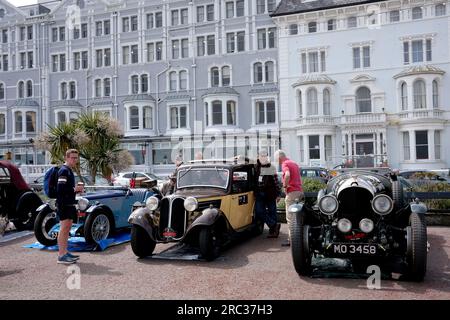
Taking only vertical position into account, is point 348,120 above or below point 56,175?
above

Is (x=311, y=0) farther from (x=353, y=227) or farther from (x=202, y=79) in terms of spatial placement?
(x=353, y=227)

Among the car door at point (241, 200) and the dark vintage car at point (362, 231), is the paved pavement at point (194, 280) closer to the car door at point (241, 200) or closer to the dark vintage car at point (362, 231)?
the dark vintage car at point (362, 231)

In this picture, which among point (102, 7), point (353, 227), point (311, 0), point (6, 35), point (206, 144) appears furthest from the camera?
point (6, 35)

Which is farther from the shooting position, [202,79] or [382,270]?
[202,79]

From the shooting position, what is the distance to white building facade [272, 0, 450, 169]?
94.2 ft

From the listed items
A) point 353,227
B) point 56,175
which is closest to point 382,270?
point 353,227

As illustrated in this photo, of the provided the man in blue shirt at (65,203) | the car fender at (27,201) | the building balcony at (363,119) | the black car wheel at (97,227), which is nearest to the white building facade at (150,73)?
the building balcony at (363,119)

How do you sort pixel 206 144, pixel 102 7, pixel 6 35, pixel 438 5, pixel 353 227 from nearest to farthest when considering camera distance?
pixel 353 227 < pixel 438 5 < pixel 206 144 < pixel 102 7 < pixel 6 35

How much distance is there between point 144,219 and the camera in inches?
307

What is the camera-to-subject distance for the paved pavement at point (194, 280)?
18.4 ft

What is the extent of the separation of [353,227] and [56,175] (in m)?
5.22

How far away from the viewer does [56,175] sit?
7.76 metres

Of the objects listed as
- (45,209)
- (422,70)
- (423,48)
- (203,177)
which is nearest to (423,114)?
(422,70)

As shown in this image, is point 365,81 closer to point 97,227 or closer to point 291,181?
point 291,181
